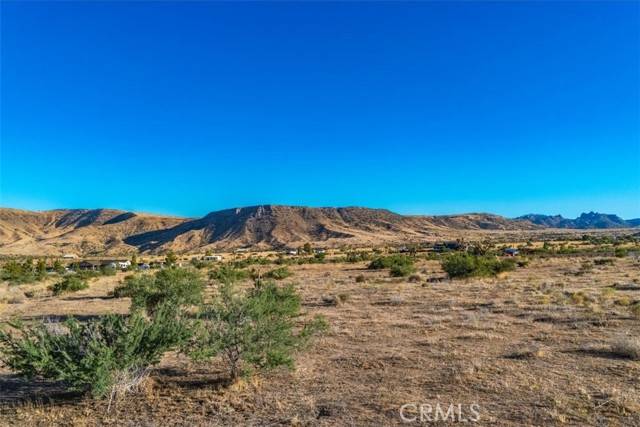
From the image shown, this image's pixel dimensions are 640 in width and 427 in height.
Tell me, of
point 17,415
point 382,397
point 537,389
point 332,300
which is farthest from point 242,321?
point 332,300

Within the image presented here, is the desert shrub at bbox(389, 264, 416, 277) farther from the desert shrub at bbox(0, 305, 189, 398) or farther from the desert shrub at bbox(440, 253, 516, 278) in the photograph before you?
the desert shrub at bbox(0, 305, 189, 398)

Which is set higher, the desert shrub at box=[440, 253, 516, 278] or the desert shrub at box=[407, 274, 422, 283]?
the desert shrub at box=[440, 253, 516, 278]

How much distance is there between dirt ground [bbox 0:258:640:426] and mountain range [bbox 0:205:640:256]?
343 ft

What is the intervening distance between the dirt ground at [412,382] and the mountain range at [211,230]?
10445 cm

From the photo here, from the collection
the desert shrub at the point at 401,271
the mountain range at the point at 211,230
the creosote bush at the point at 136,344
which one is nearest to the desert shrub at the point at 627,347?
the creosote bush at the point at 136,344

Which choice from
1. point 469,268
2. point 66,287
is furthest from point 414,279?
point 66,287

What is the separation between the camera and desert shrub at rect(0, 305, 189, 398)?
26.2 ft

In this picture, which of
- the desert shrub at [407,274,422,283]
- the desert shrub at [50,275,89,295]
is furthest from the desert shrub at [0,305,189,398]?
the desert shrub at [407,274,422,283]

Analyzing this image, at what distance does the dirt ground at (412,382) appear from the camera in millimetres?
7742

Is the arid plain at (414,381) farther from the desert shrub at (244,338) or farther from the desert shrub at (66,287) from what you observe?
the desert shrub at (66,287)

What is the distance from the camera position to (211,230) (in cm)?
15000

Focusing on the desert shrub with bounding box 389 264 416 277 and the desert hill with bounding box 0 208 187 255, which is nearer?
the desert shrub with bounding box 389 264 416 277

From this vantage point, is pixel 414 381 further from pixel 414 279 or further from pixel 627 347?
pixel 414 279

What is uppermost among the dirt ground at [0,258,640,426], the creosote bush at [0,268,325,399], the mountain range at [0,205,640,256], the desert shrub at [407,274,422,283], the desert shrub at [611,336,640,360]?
the mountain range at [0,205,640,256]
